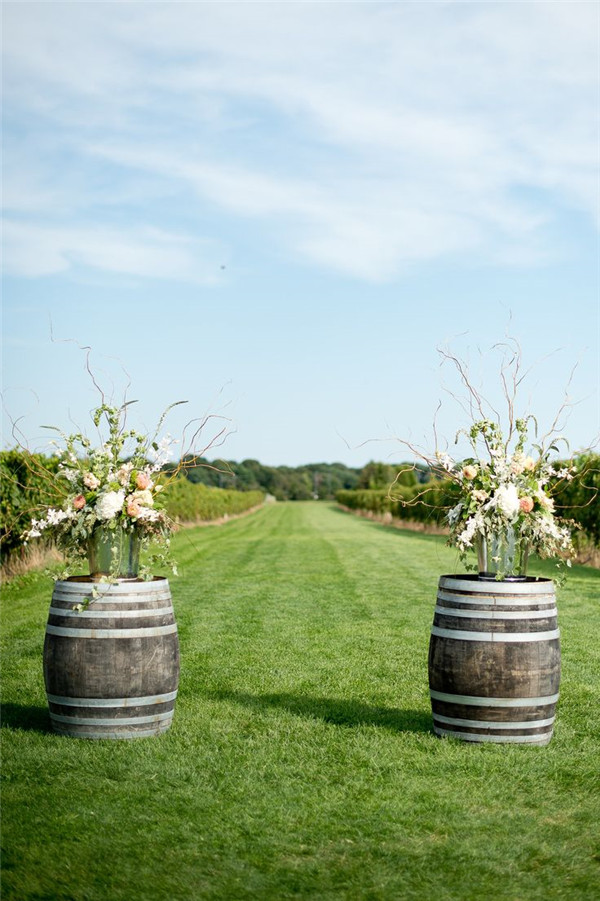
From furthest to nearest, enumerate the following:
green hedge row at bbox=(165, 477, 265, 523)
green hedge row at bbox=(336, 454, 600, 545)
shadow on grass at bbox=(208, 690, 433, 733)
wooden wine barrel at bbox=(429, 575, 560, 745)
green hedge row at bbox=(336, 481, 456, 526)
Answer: green hedge row at bbox=(165, 477, 265, 523) → green hedge row at bbox=(336, 481, 456, 526) → green hedge row at bbox=(336, 454, 600, 545) → shadow on grass at bbox=(208, 690, 433, 733) → wooden wine barrel at bbox=(429, 575, 560, 745)

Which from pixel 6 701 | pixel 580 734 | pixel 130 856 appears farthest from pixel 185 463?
pixel 580 734

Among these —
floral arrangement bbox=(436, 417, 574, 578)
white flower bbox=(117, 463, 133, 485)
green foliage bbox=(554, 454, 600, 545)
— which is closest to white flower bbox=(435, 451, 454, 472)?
floral arrangement bbox=(436, 417, 574, 578)

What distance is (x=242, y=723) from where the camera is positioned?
6.61 meters

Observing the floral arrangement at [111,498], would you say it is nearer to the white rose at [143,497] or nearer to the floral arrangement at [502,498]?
the white rose at [143,497]

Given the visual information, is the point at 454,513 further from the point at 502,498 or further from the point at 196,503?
the point at 196,503

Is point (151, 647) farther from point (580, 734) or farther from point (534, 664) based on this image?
point (580, 734)

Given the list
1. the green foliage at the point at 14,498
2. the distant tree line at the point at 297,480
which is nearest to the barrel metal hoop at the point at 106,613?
the green foliage at the point at 14,498

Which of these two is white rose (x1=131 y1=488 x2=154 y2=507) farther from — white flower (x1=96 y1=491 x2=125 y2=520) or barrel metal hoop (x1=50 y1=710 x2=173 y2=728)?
barrel metal hoop (x1=50 y1=710 x2=173 y2=728)

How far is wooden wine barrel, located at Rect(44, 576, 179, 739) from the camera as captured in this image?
5.90 m

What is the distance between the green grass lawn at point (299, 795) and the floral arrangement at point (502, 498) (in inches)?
53.2

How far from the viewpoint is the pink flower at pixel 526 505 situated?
612 cm

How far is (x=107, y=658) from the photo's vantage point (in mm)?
5887

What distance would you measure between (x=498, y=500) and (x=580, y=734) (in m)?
1.77

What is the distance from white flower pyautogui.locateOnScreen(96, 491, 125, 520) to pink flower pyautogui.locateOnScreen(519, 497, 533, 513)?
263cm
